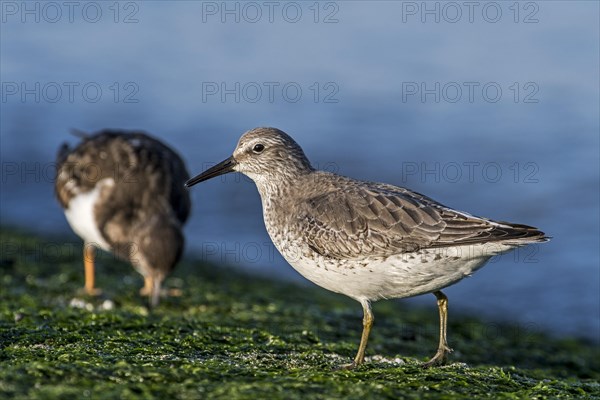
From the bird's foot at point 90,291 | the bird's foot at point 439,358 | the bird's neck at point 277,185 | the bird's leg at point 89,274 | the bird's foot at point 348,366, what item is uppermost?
the bird's neck at point 277,185

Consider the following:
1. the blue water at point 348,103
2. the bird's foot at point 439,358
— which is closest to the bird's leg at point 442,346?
the bird's foot at point 439,358

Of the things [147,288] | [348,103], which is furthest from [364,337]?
[348,103]

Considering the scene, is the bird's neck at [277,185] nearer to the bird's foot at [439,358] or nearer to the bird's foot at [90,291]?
the bird's foot at [439,358]

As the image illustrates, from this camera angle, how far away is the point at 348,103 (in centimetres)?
2027

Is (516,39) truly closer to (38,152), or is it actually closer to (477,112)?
(477,112)

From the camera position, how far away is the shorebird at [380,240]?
6.38 m

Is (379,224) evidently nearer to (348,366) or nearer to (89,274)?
(348,366)

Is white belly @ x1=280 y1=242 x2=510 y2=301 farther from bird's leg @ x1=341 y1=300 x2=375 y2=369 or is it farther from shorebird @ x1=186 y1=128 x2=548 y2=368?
bird's leg @ x1=341 y1=300 x2=375 y2=369

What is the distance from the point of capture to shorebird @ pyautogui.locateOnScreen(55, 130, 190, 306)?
1027 centimetres

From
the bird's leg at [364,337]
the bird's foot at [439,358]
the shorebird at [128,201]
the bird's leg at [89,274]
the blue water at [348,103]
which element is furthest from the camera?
the blue water at [348,103]

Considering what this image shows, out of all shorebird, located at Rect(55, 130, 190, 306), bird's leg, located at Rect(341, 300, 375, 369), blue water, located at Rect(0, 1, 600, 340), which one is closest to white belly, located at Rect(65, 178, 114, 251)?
shorebird, located at Rect(55, 130, 190, 306)

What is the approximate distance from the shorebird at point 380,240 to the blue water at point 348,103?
635 centimetres

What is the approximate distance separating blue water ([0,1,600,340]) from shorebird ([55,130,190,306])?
9.64 feet

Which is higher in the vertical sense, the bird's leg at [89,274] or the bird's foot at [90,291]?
the bird's leg at [89,274]
